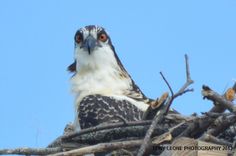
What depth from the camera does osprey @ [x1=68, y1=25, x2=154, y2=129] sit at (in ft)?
24.7

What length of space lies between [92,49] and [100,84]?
534 mm

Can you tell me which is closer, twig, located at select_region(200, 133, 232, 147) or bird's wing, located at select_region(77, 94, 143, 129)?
twig, located at select_region(200, 133, 232, 147)

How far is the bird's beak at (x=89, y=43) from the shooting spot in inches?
346

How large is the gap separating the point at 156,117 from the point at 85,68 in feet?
10.7

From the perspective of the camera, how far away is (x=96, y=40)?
8922 millimetres

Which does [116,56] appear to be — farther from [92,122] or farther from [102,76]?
[92,122]

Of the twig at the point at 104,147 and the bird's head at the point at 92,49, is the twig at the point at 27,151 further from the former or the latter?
the bird's head at the point at 92,49

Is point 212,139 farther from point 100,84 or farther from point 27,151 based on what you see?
point 100,84

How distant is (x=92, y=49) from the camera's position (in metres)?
8.89

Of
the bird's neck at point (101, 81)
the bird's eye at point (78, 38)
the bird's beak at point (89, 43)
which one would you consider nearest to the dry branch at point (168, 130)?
the bird's neck at point (101, 81)

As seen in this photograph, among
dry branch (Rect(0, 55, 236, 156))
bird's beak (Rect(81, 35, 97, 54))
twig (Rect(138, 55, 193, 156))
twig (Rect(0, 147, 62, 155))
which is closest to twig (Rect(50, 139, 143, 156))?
dry branch (Rect(0, 55, 236, 156))

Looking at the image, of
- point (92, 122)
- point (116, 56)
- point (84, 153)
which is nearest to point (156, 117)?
point (84, 153)

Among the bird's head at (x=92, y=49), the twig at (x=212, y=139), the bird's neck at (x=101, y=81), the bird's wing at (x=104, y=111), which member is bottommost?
the twig at (x=212, y=139)

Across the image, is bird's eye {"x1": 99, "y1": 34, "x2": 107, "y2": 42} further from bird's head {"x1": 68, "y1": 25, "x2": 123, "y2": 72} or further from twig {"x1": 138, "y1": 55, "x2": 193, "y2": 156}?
twig {"x1": 138, "y1": 55, "x2": 193, "y2": 156}
